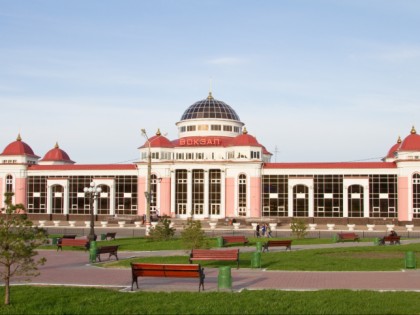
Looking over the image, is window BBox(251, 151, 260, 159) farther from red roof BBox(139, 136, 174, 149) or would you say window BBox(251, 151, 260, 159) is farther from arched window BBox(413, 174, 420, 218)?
arched window BBox(413, 174, 420, 218)

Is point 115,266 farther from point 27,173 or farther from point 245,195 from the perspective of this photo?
point 27,173

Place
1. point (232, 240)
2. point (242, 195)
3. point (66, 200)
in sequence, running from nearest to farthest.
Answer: point (232, 240)
point (242, 195)
point (66, 200)

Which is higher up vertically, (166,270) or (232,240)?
(166,270)

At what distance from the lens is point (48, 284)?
18.4 m

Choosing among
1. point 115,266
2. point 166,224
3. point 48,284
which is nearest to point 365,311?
point 48,284

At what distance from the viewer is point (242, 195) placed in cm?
6919

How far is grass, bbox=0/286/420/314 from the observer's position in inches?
543

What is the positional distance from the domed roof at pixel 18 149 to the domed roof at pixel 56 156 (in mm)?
3500

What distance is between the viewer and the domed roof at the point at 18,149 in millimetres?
76575

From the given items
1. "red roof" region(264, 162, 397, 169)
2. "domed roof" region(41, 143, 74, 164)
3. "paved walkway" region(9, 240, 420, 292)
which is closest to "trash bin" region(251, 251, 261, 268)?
"paved walkway" region(9, 240, 420, 292)

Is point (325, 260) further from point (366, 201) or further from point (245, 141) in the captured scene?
point (245, 141)

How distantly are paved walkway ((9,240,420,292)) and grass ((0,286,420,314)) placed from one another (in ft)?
5.75

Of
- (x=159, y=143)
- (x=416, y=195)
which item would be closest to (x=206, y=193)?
(x=159, y=143)

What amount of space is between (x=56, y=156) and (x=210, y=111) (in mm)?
22381
